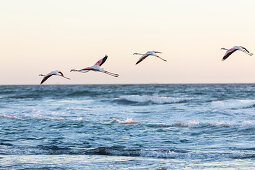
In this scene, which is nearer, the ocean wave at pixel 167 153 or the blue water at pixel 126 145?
the blue water at pixel 126 145

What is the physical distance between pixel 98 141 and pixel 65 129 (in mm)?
3740

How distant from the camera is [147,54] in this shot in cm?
1644

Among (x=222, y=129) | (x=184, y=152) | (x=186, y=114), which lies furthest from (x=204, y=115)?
(x=184, y=152)

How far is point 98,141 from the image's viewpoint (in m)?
15.3

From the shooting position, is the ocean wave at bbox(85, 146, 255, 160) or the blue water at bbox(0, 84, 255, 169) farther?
the ocean wave at bbox(85, 146, 255, 160)

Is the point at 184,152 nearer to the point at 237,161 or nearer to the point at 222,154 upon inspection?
the point at 222,154

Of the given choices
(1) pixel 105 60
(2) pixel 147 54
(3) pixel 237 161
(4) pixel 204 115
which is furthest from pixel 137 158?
(4) pixel 204 115

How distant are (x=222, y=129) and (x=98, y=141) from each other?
16.4 feet

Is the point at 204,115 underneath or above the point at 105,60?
underneath

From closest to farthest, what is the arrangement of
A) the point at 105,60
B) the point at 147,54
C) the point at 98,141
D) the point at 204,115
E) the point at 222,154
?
1. the point at 222,154
2. the point at 105,60
3. the point at 98,141
4. the point at 147,54
5. the point at 204,115

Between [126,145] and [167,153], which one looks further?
[126,145]

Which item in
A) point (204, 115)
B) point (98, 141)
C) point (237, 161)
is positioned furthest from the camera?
point (204, 115)

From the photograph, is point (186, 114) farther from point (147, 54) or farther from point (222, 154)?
point (222, 154)

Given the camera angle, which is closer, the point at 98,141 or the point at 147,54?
the point at 98,141
